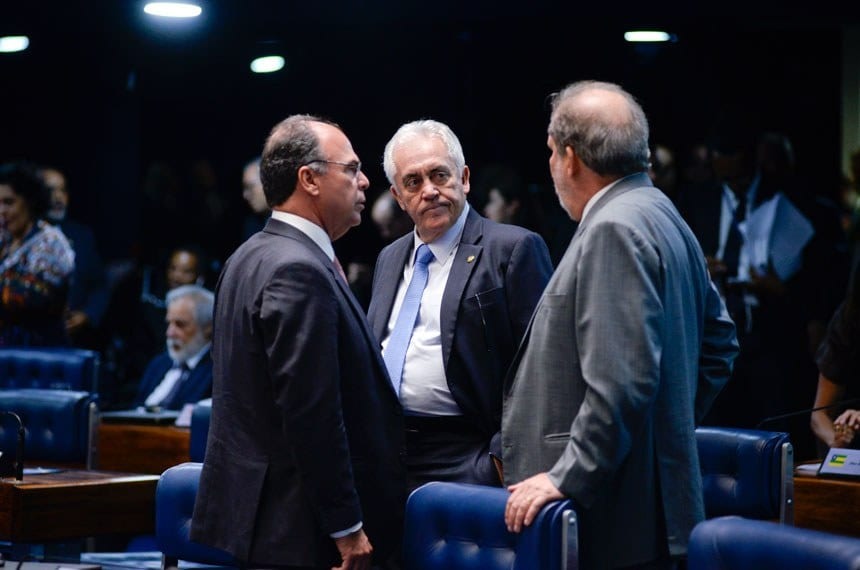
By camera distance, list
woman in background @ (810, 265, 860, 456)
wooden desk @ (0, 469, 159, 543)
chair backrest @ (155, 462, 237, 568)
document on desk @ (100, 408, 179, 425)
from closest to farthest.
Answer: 1. chair backrest @ (155, 462, 237, 568)
2. wooden desk @ (0, 469, 159, 543)
3. woman in background @ (810, 265, 860, 456)
4. document on desk @ (100, 408, 179, 425)

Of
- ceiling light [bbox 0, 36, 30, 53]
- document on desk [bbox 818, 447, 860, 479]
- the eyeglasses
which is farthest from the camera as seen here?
ceiling light [bbox 0, 36, 30, 53]

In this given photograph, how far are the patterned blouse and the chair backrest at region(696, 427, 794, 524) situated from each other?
12.3ft

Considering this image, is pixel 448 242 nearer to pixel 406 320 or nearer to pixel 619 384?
pixel 406 320

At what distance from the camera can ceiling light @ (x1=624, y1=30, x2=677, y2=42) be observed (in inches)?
249

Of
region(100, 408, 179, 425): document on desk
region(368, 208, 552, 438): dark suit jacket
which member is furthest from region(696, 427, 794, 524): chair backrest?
region(100, 408, 179, 425): document on desk

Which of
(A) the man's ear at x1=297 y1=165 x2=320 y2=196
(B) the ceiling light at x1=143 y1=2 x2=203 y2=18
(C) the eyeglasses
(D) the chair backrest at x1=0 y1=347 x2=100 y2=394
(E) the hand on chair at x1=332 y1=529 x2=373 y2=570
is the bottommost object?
(E) the hand on chair at x1=332 y1=529 x2=373 y2=570

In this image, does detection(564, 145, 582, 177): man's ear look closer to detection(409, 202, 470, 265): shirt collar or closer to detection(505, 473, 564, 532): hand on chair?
detection(505, 473, 564, 532): hand on chair

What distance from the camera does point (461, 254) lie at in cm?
301

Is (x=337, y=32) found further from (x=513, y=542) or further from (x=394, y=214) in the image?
(x=513, y=542)

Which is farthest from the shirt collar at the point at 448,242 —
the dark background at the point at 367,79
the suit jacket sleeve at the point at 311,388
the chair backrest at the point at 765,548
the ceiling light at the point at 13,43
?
the ceiling light at the point at 13,43

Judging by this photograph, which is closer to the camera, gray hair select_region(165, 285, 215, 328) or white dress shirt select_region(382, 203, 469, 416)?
white dress shirt select_region(382, 203, 469, 416)

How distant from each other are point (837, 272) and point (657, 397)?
3.62m

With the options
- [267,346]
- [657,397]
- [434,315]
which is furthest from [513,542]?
[434,315]

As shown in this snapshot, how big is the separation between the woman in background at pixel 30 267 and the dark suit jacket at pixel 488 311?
135 inches
